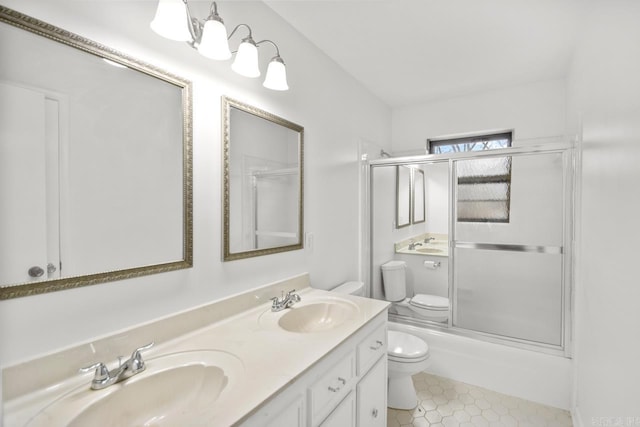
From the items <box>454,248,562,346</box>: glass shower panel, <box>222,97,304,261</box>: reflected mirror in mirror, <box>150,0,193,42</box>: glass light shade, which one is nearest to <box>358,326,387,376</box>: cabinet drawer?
<box>222,97,304,261</box>: reflected mirror in mirror

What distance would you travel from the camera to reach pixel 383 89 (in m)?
2.74

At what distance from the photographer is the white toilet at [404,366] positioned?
186cm

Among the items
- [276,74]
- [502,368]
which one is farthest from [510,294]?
[276,74]

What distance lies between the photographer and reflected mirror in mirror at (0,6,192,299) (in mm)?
785

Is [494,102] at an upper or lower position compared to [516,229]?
upper

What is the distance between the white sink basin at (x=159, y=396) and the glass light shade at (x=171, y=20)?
1.10 m

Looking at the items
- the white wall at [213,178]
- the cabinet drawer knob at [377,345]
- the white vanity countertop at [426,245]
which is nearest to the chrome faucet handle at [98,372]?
the white wall at [213,178]

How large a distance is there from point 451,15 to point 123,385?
2248 mm

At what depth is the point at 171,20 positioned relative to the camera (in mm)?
995

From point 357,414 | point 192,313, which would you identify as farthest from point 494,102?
point 192,313

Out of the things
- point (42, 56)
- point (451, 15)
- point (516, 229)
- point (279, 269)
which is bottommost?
point (279, 269)

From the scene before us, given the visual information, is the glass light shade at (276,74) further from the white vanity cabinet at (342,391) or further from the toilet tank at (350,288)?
the toilet tank at (350,288)

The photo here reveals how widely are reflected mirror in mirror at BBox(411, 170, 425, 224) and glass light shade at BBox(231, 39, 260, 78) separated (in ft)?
7.77

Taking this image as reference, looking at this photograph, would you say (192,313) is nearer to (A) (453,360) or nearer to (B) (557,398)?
(A) (453,360)
